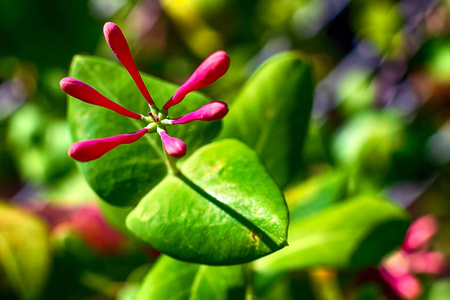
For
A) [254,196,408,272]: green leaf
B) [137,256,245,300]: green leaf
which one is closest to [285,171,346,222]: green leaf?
[254,196,408,272]: green leaf

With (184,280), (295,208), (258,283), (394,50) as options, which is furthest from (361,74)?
(184,280)

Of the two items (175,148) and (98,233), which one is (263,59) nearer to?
(98,233)

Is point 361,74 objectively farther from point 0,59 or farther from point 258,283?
point 0,59

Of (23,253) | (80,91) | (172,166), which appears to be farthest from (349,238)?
(23,253)

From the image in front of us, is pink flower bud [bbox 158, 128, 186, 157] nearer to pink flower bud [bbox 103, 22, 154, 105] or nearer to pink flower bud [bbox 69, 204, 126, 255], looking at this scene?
pink flower bud [bbox 103, 22, 154, 105]

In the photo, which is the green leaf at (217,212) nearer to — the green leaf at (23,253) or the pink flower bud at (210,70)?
the pink flower bud at (210,70)

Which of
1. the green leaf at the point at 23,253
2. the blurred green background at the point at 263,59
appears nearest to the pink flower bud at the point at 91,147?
the green leaf at the point at 23,253
